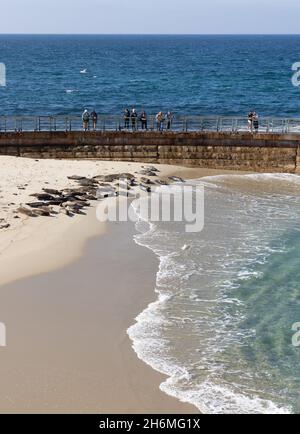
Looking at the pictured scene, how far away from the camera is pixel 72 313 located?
728 inches

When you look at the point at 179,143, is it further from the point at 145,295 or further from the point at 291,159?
the point at 145,295

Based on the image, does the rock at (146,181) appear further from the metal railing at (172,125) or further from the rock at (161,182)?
the metal railing at (172,125)

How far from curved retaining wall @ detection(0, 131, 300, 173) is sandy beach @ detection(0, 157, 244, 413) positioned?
24.0ft

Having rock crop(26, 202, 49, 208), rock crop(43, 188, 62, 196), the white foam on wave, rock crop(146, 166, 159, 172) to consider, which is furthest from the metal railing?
the white foam on wave

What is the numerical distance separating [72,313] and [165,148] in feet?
66.1

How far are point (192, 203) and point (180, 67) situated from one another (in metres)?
82.9

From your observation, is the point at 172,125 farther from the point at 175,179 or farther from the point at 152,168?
the point at 175,179

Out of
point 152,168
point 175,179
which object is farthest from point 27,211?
point 152,168

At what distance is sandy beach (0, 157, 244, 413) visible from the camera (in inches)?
563

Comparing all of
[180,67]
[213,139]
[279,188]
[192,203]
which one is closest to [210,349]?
[192,203]

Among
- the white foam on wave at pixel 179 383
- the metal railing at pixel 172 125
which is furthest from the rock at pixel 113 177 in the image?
the white foam on wave at pixel 179 383

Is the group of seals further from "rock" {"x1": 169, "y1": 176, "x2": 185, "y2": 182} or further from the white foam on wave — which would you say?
the white foam on wave

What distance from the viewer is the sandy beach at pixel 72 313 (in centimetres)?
1430

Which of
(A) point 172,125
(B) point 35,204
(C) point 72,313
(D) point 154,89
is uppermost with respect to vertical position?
(D) point 154,89
